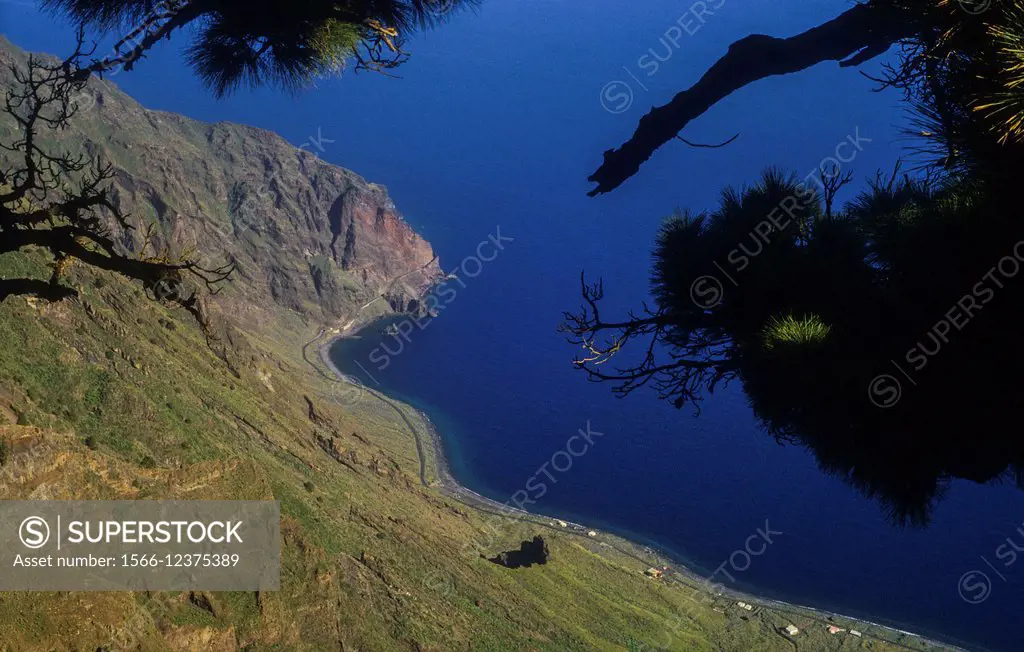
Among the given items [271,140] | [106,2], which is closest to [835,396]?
[106,2]

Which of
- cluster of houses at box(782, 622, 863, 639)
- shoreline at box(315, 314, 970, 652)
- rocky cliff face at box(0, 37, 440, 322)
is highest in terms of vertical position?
rocky cliff face at box(0, 37, 440, 322)

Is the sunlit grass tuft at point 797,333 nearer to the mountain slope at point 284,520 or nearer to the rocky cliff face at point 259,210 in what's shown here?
the mountain slope at point 284,520

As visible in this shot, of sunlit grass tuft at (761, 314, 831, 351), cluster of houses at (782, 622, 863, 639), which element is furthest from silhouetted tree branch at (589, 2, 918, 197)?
cluster of houses at (782, 622, 863, 639)

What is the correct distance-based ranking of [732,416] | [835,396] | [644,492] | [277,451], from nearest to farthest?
[835,396], [277,451], [644,492], [732,416]

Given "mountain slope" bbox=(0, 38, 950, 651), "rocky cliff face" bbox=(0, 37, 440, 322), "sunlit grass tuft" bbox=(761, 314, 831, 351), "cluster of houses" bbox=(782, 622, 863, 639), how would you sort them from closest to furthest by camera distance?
"sunlit grass tuft" bbox=(761, 314, 831, 351), "mountain slope" bbox=(0, 38, 950, 651), "cluster of houses" bbox=(782, 622, 863, 639), "rocky cliff face" bbox=(0, 37, 440, 322)

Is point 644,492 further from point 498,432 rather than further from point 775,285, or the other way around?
point 775,285

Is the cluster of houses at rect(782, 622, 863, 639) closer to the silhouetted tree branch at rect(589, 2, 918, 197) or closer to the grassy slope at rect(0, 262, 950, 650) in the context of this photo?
the grassy slope at rect(0, 262, 950, 650)

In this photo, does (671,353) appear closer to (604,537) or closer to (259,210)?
(604,537)
